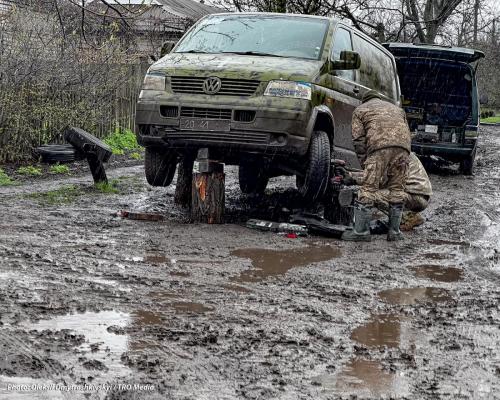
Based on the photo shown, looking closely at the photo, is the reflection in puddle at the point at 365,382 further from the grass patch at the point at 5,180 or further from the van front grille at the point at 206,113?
the grass patch at the point at 5,180

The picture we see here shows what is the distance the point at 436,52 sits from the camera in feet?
54.2

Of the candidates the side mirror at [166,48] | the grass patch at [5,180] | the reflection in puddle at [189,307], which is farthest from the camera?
the grass patch at [5,180]

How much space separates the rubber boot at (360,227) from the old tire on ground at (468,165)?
9144 millimetres

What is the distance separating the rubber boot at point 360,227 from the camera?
8414 mm

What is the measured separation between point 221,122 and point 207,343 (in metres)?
4.18

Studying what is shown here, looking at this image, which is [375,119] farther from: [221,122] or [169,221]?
[169,221]

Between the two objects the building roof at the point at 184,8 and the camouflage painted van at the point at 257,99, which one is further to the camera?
the building roof at the point at 184,8

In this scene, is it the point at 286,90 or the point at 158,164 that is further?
the point at 158,164

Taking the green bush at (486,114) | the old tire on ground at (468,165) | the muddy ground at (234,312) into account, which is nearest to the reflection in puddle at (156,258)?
the muddy ground at (234,312)

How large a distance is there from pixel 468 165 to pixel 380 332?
12.9 metres

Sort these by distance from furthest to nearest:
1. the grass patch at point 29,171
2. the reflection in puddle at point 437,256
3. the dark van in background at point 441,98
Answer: the dark van in background at point 441,98 → the grass patch at point 29,171 → the reflection in puddle at point 437,256

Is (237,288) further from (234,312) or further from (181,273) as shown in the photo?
(234,312)

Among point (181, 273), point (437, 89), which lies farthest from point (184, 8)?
point (181, 273)

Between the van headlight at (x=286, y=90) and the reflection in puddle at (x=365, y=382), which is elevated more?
the van headlight at (x=286, y=90)
